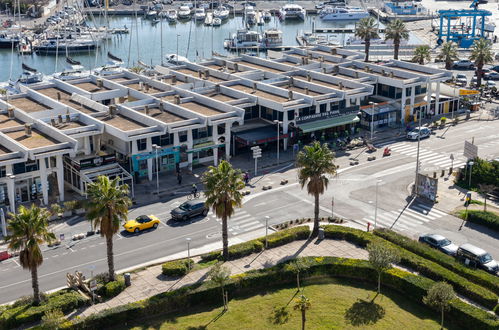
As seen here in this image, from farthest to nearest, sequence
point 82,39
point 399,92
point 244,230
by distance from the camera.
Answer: point 82,39, point 399,92, point 244,230

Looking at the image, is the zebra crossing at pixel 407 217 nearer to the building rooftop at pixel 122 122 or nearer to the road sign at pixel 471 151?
the road sign at pixel 471 151

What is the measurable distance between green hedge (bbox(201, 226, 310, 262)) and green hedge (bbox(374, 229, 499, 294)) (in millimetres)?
8025

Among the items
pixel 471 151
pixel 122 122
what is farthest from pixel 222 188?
pixel 471 151

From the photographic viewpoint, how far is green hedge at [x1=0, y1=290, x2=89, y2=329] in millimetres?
52750

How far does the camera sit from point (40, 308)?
5388 centimetres

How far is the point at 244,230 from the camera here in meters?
73.4

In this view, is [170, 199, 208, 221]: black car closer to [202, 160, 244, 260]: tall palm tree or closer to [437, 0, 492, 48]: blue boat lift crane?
[202, 160, 244, 260]: tall palm tree

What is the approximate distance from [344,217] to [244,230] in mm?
12219

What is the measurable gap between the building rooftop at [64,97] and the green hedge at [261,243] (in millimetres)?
40219

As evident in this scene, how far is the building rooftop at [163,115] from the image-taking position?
9188 cm

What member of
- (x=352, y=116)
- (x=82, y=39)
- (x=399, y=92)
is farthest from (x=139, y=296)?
(x=82, y=39)

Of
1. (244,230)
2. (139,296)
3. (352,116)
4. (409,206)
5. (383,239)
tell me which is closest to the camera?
(139,296)

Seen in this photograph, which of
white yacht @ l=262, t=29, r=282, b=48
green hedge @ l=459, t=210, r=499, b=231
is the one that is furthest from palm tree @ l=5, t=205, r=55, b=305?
white yacht @ l=262, t=29, r=282, b=48

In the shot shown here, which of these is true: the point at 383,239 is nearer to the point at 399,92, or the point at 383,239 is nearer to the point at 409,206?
the point at 409,206
